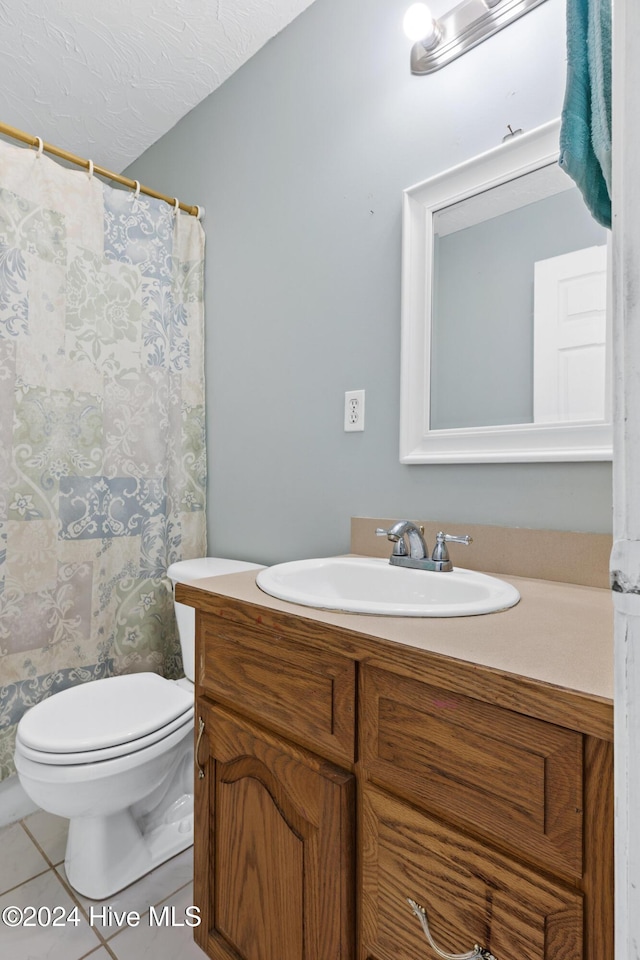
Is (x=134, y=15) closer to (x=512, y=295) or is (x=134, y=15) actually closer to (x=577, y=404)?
(x=512, y=295)

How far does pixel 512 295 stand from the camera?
44.3 inches

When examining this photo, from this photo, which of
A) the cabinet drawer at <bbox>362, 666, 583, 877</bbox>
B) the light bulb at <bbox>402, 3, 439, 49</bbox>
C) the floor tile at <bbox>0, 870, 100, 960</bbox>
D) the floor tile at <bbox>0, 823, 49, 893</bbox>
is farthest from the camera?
the floor tile at <bbox>0, 823, 49, 893</bbox>

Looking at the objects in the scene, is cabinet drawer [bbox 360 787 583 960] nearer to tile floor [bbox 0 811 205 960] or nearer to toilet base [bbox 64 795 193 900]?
tile floor [bbox 0 811 205 960]

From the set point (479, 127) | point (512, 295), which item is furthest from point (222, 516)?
point (479, 127)

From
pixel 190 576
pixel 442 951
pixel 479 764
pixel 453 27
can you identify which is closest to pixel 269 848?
pixel 442 951

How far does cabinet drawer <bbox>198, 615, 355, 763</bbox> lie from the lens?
71 cm

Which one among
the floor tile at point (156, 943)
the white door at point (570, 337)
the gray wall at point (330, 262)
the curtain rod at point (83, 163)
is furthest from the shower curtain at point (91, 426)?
the white door at point (570, 337)

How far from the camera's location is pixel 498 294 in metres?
1.15

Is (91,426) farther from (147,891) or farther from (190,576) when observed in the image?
(147,891)

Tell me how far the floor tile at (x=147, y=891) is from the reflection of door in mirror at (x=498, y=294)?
4.32ft

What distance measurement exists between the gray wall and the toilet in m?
0.57

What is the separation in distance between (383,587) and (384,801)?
0.48 m

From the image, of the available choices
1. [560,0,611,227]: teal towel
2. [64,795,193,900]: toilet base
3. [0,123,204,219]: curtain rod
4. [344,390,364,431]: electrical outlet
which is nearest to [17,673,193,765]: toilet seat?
[64,795,193,900]: toilet base

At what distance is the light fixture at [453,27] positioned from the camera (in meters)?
1.10
